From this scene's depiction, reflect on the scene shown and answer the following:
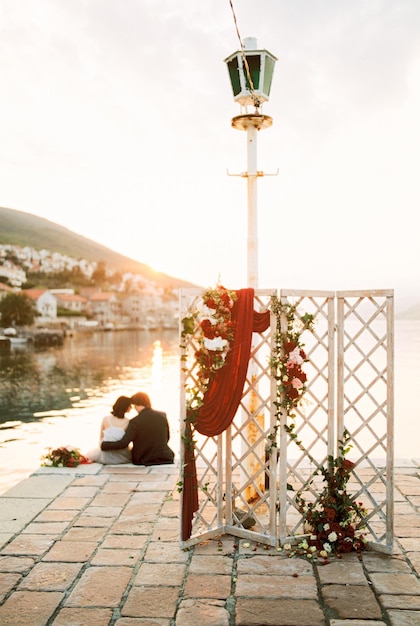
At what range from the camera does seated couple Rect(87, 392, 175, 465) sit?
6.42 meters

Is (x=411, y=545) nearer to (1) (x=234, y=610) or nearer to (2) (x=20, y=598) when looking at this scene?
(1) (x=234, y=610)

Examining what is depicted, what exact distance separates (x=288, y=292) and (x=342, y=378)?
759 mm

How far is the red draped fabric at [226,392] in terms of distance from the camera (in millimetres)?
4445

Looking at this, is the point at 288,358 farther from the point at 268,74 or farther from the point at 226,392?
the point at 268,74

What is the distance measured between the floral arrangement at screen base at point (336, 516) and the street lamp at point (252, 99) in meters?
1.67

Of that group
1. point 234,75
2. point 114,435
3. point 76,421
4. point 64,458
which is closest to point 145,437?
point 114,435

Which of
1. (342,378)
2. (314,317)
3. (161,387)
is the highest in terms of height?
(314,317)

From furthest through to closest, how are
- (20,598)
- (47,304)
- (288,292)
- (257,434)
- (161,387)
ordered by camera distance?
(47,304) < (161,387) < (257,434) < (288,292) < (20,598)

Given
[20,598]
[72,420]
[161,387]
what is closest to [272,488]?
[20,598]

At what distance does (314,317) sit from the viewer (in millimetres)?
4398

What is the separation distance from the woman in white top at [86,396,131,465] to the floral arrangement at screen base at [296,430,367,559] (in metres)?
2.49

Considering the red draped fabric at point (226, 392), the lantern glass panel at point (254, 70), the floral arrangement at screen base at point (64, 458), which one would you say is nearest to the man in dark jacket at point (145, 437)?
the floral arrangement at screen base at point (64, 458)

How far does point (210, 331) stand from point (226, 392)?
49 cm

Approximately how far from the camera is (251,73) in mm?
5348
